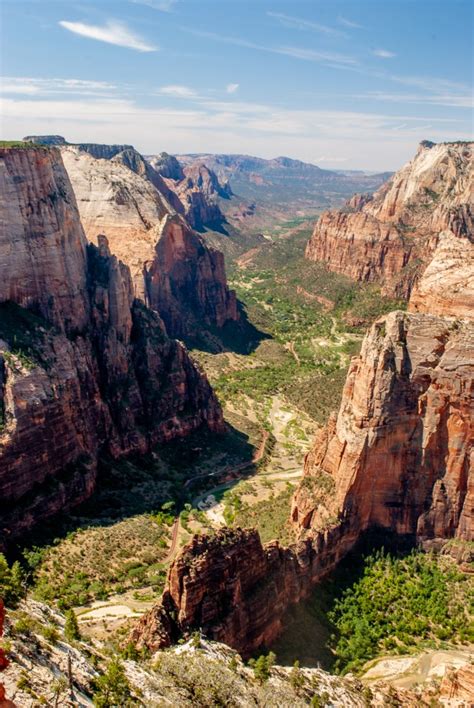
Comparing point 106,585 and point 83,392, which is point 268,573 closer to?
point 106,585

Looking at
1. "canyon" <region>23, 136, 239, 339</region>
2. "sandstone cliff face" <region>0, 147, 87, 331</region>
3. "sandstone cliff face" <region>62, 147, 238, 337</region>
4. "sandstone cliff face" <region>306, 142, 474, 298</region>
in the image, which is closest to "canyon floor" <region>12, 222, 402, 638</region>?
"canyon" <region>23, 136, 239, 339</region>

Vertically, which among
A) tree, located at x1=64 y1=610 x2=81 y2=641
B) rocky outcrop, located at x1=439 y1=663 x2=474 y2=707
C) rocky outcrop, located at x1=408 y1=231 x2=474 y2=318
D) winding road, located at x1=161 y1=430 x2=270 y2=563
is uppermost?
rocky outcrop, located at x1=408 y1=231 x2=474 y2=318

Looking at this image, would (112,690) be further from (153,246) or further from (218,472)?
(153,246)

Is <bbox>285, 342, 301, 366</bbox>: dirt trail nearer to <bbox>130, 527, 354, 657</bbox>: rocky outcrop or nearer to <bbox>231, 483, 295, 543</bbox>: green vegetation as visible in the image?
<bbox>231, 483, 295, 543</bbox>: green vegetation

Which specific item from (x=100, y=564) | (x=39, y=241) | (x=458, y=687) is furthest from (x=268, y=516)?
(x=39, y=241)

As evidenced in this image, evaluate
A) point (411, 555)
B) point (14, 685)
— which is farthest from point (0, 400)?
point (411, 555)

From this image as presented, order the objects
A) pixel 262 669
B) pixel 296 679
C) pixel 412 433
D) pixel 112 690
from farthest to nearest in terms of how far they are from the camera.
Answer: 1. pixel 412 433
2. pixel 296 679
3. pixel 262 669
4. pixel 112 690
